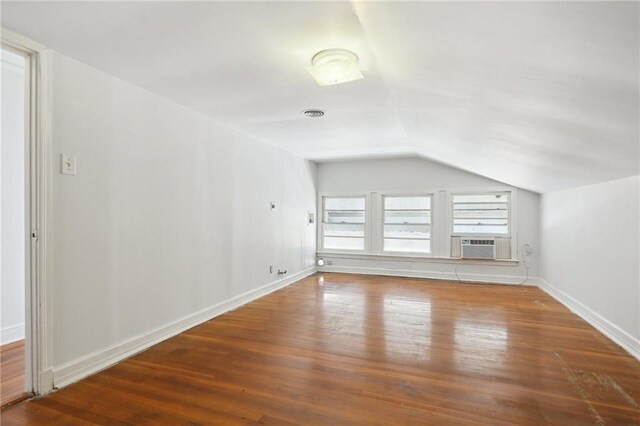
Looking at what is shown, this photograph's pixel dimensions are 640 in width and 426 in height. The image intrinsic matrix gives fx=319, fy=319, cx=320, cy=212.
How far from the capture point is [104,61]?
7.40ft

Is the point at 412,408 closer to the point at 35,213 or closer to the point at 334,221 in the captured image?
the point at 35,213

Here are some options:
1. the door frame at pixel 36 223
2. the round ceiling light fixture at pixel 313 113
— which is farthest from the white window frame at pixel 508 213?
the door frame at pixel 36 223

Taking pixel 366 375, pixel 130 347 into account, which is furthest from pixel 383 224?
pixel 130 347

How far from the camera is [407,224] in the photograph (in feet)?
20.6

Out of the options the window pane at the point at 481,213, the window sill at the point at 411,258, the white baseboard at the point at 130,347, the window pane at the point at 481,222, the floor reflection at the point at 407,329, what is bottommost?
the floor reflection at the point at 407,329

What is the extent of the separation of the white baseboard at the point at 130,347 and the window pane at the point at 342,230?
286cm

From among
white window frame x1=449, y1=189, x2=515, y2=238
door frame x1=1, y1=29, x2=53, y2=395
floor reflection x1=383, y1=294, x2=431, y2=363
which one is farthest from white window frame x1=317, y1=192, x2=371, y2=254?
door frame x1=1, y1=29, x2=53, y2=395

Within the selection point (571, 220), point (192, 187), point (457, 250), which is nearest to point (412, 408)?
point (192, 187)

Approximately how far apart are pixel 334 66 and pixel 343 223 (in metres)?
4.77

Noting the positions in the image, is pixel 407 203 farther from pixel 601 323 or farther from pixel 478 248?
pixel 601 323

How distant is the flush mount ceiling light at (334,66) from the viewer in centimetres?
207

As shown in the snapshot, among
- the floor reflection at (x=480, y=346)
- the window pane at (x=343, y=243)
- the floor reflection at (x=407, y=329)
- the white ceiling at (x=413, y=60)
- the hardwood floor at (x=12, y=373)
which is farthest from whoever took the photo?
the window pane at (x=343, y=243)

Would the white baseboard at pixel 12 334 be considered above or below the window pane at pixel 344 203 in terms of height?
below

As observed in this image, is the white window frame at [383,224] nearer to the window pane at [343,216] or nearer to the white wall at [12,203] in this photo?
the window pane at [343,216]
